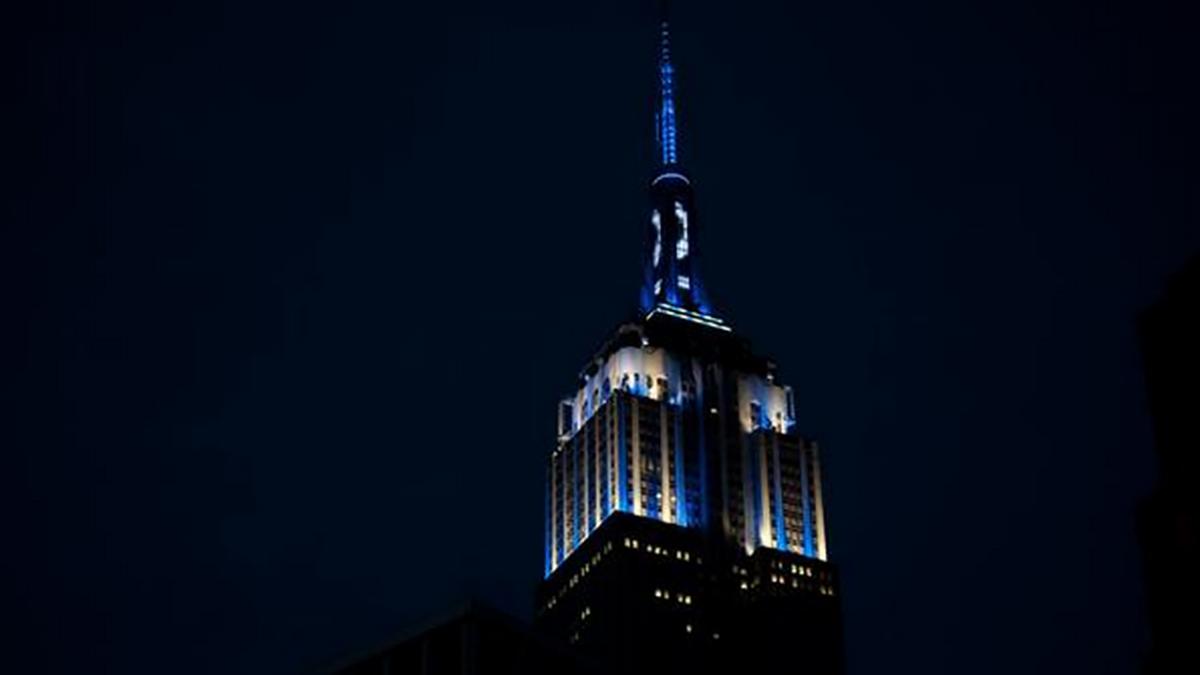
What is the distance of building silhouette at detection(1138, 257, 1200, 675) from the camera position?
7606 cm

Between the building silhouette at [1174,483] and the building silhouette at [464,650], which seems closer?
the building silhouette at [1174,483]

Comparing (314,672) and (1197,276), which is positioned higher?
(1197,276)

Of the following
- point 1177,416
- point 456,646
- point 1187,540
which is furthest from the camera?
point 456,646

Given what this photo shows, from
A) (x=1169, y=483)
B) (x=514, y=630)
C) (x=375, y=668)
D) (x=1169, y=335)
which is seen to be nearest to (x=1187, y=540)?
(x=1169, y=483)

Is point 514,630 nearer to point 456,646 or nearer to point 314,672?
point 456,646

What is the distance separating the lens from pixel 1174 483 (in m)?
77.4

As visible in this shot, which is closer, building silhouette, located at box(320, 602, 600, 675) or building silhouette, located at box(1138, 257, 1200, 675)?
building silhouette, located at box(1138, 257, 1200, 675)

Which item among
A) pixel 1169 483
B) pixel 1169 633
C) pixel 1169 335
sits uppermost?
pixel 1169 335

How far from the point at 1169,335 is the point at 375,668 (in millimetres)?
46192

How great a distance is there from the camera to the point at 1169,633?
7719 centimetres

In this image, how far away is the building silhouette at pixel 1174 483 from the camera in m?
76.1

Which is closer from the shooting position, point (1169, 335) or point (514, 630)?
point (1169, 335)

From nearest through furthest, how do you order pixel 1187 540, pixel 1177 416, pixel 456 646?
pixel 1187 540
pixel 1177 416
pixel 456 646

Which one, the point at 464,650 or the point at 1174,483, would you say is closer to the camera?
the point at 1174,483
